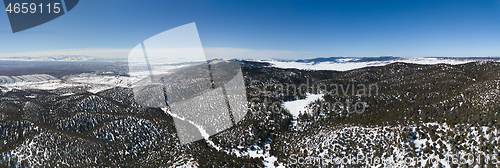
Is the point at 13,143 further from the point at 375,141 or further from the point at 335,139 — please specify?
the point at 375,141

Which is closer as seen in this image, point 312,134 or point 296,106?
point 312,134

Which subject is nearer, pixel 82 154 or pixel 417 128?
pixel 417 128

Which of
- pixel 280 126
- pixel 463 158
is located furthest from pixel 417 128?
pixel 280 126

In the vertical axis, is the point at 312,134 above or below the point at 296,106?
below

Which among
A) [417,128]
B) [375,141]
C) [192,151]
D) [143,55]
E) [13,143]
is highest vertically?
[143,55]

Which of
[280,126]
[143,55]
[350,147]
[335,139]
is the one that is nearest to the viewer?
[143,55]

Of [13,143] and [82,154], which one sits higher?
[13,143]

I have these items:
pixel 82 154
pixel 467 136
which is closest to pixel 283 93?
pixel 467 136

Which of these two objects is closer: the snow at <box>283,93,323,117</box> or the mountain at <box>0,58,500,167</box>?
the mountain at <box>0,58,500,167</box>

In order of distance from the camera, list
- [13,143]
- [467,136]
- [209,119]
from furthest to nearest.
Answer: [209,119], [13,143], [467,136]

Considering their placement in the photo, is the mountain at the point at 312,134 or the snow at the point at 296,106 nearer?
the mountain at the point at 312,134
